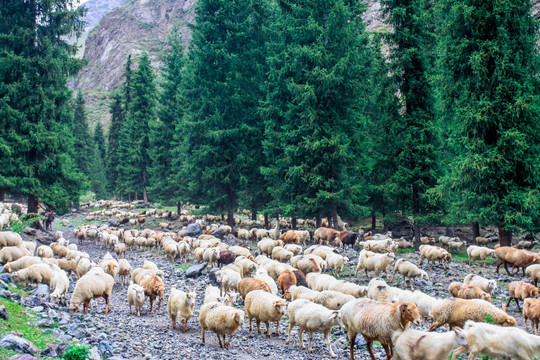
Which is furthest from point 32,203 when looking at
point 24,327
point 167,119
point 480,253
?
point 480,253

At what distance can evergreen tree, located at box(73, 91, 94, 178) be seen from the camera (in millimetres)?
59125

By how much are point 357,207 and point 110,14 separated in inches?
7917

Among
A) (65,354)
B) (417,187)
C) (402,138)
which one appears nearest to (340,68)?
(402,138)

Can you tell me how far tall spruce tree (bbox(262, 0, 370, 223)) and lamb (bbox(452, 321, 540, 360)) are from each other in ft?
53.4

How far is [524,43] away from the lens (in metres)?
18.0

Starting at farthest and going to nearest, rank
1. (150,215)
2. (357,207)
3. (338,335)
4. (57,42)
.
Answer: (150,215), (57,42), (357,207), (338,335)

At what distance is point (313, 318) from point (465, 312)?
3.17 meters

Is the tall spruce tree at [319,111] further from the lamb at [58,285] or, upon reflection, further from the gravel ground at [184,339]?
the lamb at [58,285]

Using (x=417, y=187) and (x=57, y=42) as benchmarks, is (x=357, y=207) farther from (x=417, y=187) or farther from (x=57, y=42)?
(x=57, y=42)

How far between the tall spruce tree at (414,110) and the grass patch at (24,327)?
18.6 m

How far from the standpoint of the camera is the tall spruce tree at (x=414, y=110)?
2247 centimetres

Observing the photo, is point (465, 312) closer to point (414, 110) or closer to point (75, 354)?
point (75, 354)

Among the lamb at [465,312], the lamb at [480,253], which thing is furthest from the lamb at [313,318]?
the lamb at [480,253]

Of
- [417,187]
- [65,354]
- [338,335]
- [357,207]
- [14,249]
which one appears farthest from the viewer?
[357,207]
